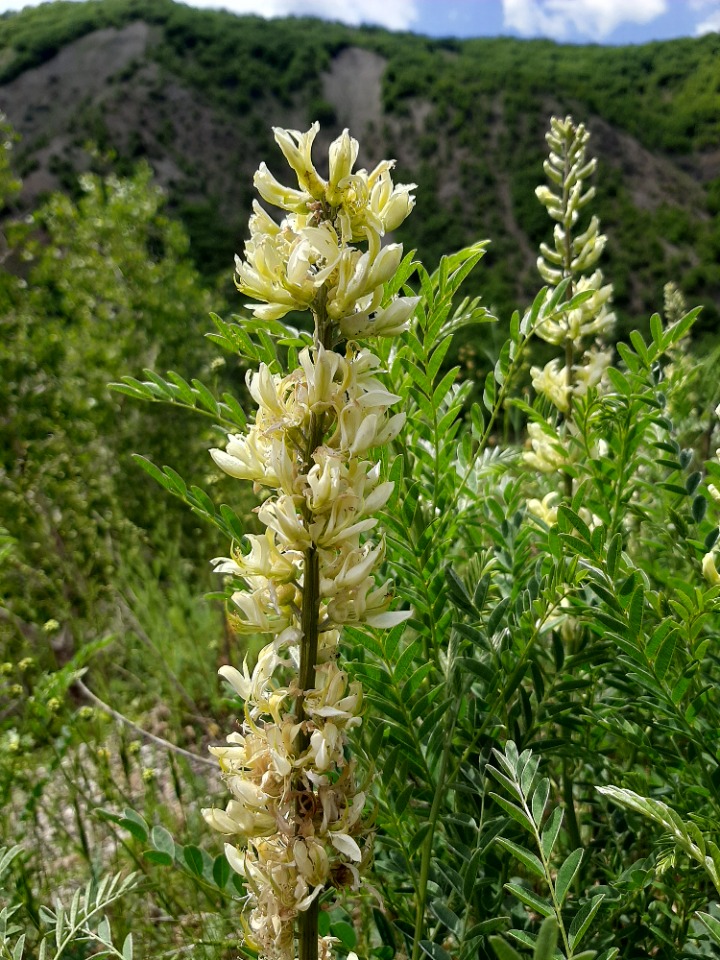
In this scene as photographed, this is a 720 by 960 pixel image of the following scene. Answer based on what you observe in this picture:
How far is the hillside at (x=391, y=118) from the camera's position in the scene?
32219 millimetres

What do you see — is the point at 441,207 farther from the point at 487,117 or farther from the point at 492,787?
the point at 492,787

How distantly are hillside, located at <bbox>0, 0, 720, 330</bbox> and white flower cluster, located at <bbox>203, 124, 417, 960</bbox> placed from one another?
83.7 feet

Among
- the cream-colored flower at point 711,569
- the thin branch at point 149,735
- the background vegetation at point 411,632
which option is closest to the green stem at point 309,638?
the background vegetation at point 411,632

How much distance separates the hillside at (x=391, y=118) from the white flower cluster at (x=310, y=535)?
83.7 feet

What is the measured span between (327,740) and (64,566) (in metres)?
2.89

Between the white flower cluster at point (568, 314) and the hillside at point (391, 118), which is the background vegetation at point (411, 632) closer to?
the white flower cluster at point (568, 314)

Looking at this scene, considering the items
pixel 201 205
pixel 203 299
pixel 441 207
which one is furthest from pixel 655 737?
pixel 441 207

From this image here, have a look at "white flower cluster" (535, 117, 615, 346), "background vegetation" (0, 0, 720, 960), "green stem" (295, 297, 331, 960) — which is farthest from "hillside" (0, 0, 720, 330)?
"green stem" (295, 297, 331, 960)

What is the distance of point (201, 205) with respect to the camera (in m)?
35.5

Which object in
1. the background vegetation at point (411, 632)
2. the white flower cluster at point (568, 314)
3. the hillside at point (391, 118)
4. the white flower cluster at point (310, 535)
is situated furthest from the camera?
the hillside at point (391, 118)

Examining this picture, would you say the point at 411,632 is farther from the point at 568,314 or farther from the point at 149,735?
the point at 568,314

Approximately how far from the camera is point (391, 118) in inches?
1834

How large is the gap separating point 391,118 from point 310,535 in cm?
5192

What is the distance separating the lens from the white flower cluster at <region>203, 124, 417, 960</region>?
690 millimetres
